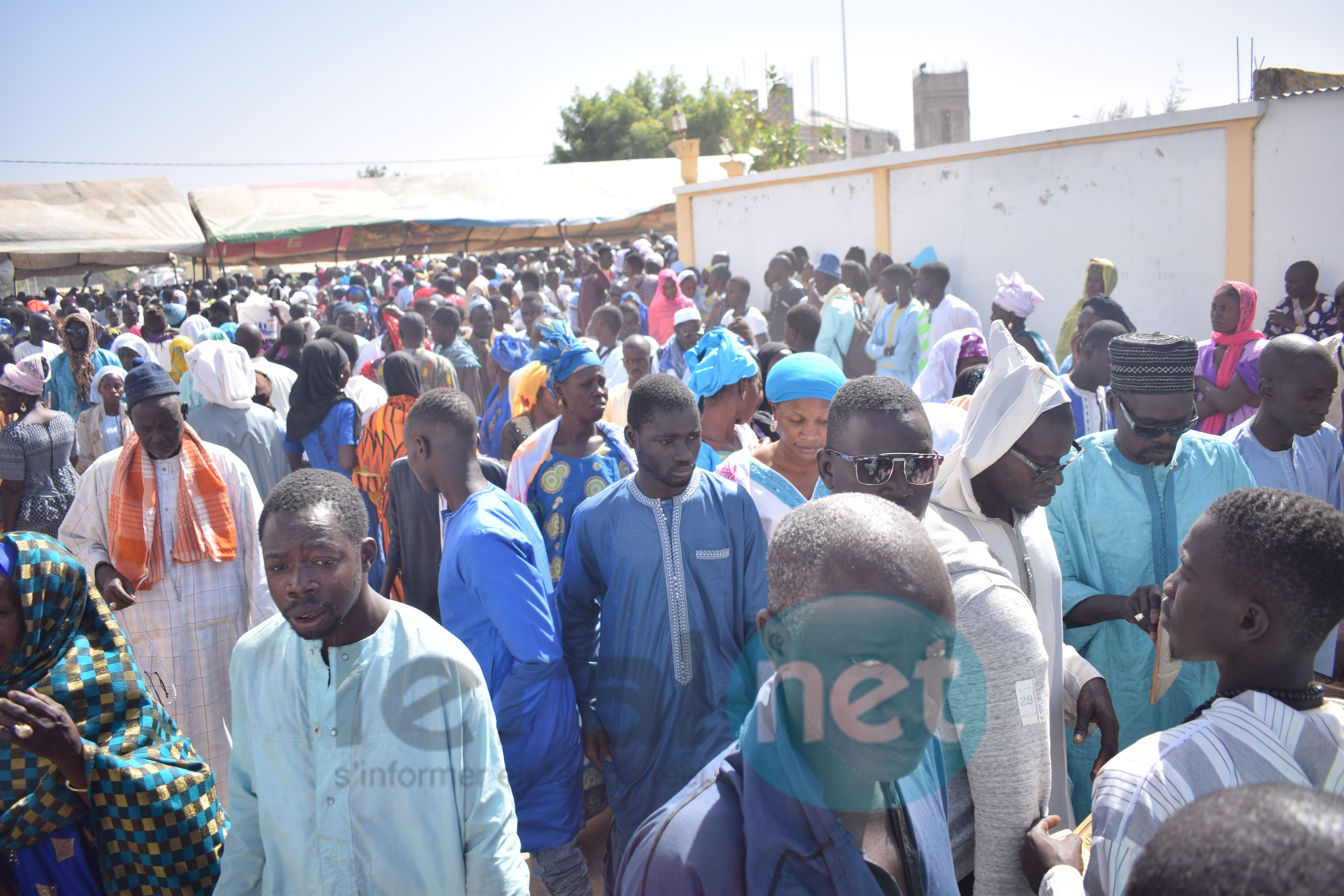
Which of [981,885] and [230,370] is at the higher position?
[230,370]

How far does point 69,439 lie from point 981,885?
6.33 m

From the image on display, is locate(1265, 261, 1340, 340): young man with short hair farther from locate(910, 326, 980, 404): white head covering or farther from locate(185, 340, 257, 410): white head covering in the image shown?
locate(185, 340, 257, 410): white head covering

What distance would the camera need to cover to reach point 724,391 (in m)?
4.02

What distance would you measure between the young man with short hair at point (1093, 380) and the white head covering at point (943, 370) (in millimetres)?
781

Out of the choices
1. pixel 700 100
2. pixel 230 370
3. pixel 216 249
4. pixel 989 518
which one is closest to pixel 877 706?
pixel 989 518

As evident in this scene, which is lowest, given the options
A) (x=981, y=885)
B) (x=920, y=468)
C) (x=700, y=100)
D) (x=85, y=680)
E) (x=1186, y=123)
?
(x=981, y=885)

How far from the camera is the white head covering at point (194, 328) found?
10195 millimetres

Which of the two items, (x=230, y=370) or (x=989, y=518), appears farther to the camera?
(x=230, y=370)

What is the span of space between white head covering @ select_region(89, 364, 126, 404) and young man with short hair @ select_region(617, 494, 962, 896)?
640 centimetres

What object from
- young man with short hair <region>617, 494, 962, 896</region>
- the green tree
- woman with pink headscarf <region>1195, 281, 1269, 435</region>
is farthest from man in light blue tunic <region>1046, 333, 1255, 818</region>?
the green tree

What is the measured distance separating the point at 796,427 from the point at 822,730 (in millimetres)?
2310

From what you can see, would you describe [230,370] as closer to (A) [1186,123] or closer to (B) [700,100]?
(A) [1186,123]

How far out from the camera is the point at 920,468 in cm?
229

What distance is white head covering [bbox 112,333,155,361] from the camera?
834 centimetres
